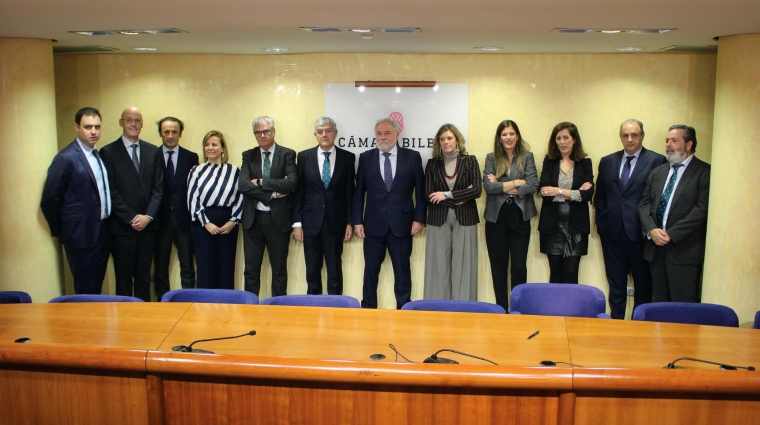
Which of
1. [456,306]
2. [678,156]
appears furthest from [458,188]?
[456,306]

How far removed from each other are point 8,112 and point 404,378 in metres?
5.21

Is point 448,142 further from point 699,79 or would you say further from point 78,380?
point 78,380

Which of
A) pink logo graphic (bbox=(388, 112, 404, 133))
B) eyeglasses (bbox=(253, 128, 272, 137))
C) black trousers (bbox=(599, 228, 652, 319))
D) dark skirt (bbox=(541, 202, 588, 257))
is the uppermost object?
pink logo graphic (bbox=(388, 112, 404, 133))

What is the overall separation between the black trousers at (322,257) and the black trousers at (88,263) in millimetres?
1894

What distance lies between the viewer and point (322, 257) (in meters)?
7.42

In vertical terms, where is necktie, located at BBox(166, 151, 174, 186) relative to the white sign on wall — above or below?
below

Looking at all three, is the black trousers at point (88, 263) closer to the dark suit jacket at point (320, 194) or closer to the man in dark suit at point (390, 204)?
the dark suit jacket at point (320, 194)

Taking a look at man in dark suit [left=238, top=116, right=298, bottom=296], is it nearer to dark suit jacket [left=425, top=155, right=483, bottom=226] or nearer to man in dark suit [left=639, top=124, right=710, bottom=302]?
dark suit jacket [left=425, top=155, right=483, bottom=226]

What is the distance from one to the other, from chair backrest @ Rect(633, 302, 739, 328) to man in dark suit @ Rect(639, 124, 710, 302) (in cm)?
207

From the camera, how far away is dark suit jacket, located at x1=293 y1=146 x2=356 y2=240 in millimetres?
7168

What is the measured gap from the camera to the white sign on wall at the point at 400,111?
24.8 feet

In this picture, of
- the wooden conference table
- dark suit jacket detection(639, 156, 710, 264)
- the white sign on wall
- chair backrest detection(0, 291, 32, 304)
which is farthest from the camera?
the white sign on wall

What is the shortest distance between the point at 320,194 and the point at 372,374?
13.6 ft

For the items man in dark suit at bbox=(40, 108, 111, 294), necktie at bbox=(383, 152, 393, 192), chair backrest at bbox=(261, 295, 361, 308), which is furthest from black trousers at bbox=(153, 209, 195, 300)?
chair backrest at bbox=(261, 295, 361, 308)
